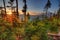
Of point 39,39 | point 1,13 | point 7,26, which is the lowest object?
point 39,39

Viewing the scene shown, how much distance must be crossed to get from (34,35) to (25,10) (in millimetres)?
365

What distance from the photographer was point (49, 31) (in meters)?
2.22

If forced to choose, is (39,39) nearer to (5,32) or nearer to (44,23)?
(44,23)

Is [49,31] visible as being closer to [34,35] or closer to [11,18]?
[34,35]

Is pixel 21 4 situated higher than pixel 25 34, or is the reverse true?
pixel 21 4

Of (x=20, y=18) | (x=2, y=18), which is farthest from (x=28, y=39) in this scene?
(x=2, y=18)

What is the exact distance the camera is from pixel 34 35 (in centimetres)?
222

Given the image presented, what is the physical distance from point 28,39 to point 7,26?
340 millimetres

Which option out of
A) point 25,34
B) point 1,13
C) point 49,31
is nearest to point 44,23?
point 49,31

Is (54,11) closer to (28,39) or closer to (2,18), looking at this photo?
(28,39)

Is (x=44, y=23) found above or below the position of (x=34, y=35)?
above

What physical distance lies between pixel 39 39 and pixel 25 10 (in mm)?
442

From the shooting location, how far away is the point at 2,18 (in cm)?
222

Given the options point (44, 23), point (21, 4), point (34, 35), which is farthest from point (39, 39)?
point (21, 4)
